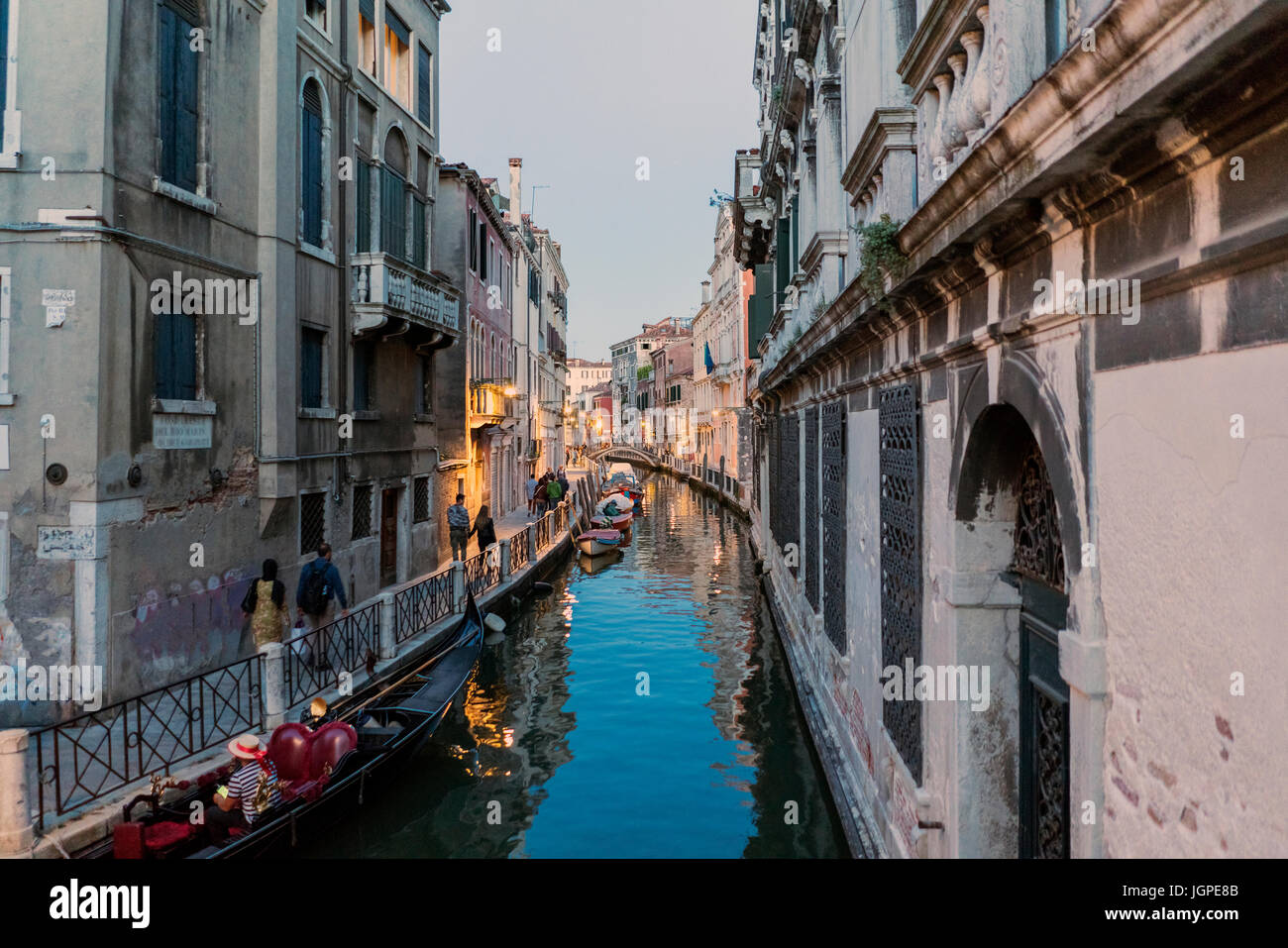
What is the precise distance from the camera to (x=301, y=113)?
10172 mm

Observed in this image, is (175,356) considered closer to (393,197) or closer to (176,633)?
(176,633)

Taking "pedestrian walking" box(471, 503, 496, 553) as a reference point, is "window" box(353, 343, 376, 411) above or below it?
above

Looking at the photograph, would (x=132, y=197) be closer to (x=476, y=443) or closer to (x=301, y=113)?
(x=301, y=113)

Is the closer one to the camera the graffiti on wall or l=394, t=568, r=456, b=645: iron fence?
the graffiti on wall

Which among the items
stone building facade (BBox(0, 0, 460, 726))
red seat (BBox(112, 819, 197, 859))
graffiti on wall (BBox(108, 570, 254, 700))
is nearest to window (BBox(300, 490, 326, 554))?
stone building facade (BBox(0, 0, 460, 726))

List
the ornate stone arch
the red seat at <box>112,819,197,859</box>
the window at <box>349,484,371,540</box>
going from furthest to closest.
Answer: the window at <box>349,484,371,540</box>
the red seat at <box>112,819,197,859</box>
the ornate stone arch

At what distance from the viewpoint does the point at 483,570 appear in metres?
14.5

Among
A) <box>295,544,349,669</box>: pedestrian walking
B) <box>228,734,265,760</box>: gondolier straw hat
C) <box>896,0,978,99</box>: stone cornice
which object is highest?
<box>896,0,978,99</box>: stone cornice

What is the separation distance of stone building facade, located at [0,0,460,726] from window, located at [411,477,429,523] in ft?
6.67

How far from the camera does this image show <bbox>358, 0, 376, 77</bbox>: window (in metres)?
12.1

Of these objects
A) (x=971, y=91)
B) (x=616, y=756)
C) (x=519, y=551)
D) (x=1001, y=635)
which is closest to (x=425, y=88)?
(x=519, y=551)

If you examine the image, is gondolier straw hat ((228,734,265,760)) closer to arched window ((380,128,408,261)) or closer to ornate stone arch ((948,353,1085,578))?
ornate stone arch ((948,353,1085,578))

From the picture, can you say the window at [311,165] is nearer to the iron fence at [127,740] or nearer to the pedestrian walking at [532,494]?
the iron fence at [127,740]

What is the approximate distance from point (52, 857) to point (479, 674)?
22.0ft
